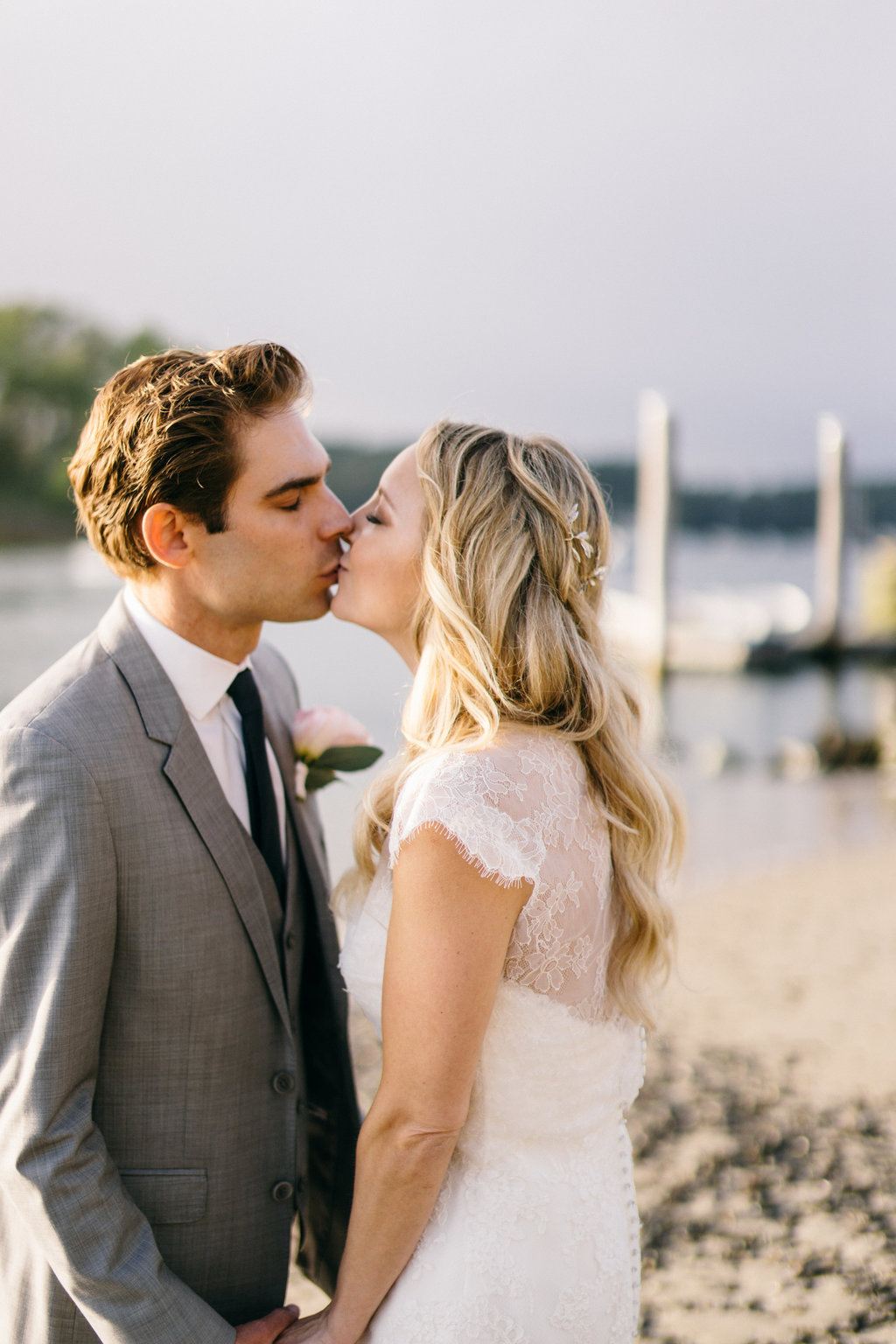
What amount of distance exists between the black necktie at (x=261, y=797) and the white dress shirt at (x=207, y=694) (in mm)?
22

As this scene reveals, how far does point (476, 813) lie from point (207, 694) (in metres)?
0.65

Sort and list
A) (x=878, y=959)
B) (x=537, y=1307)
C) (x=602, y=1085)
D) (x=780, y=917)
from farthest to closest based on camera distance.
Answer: (x=780, y=917) → (x=878, y=959) → (x=602, y=1085) → (x=537, y=1307)

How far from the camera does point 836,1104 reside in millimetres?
5395

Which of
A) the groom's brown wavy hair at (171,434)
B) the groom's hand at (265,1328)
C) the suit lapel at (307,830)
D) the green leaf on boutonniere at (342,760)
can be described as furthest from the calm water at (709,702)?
the groom's hand at (265,1328)

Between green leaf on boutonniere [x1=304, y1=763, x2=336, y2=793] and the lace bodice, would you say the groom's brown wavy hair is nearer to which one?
green leaf on boutonniere [x1=304, y1=763, x2=336, y2=793]

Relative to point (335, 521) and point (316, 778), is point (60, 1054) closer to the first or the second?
point (316, 778)

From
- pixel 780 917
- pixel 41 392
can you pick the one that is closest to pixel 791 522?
pixel 41 392

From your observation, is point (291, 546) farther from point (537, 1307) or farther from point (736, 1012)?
point (736, 1012)

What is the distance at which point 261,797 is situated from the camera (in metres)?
2.24

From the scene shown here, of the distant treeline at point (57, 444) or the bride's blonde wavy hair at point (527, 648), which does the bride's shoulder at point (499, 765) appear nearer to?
the bride's blonde wavy hair at point (527, 648)

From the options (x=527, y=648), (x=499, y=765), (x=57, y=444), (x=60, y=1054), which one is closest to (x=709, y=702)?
(x=527, y=648)

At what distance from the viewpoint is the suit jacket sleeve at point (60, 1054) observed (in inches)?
72.2

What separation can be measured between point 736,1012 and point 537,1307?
534cm

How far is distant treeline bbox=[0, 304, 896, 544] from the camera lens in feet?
202
